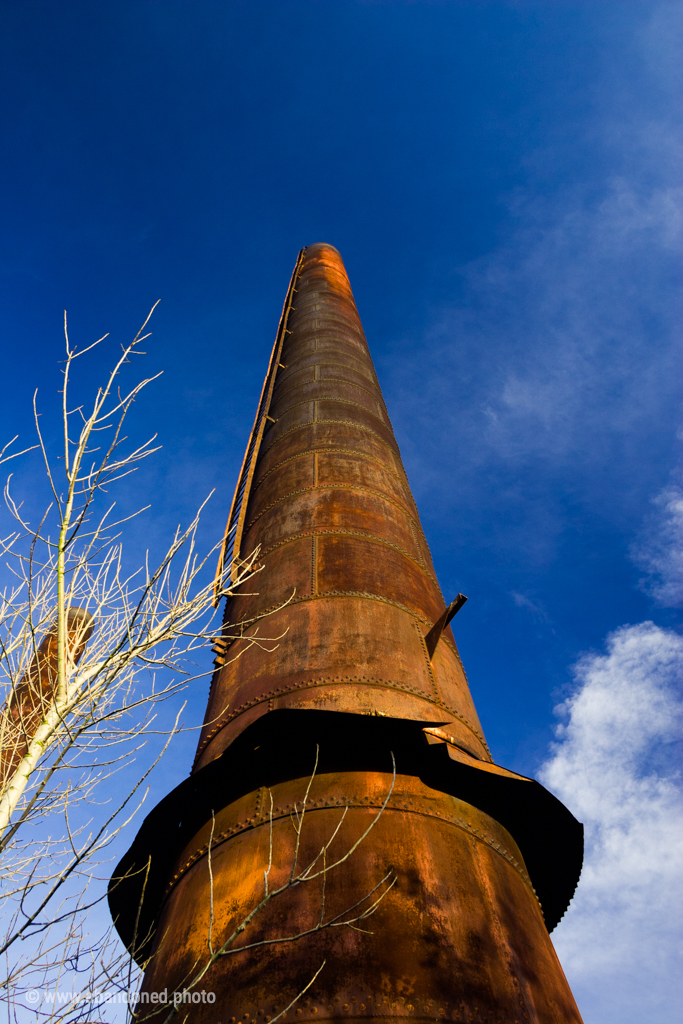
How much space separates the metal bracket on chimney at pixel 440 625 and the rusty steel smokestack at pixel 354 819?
22mm

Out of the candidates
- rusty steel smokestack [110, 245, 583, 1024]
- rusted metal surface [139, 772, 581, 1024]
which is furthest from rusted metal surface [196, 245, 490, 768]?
rusted metal surface [139, 772, 581, 1024]

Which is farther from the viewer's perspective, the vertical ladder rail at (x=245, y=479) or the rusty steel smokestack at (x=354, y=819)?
the vertical ladder rail at (x=245, y=479)

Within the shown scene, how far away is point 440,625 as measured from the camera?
20.8 feet

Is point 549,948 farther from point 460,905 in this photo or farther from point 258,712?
point 258,712

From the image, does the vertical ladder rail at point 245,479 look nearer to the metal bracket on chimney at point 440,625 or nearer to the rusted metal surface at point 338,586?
the rusted metal surface at point 338,586

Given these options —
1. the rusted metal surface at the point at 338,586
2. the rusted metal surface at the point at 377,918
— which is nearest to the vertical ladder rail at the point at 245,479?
the rusted metal surface at the point at 338,586

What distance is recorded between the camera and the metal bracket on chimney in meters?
6.22

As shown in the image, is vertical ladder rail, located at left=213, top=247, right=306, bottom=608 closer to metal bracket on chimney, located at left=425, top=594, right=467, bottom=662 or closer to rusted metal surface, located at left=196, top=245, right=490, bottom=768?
rusted metal surface, located at left=196, top=245, right=490, bottom=768

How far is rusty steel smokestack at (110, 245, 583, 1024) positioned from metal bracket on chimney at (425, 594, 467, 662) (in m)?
0.02

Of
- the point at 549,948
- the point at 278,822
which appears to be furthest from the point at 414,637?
the point at 549,948

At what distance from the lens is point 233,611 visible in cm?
770

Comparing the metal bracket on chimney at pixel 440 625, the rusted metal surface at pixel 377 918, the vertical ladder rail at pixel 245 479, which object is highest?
the vertical ladder rail at pixel 245 479

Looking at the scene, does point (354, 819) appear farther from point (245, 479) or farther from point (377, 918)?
point (245, 479)

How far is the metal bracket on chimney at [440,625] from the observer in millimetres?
6219
